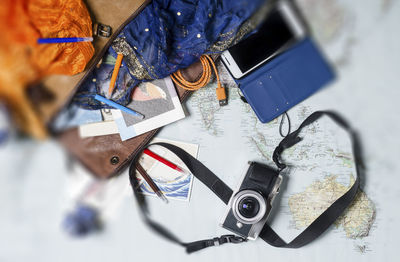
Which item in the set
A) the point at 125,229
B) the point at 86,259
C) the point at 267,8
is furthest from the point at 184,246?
the point at 267,8

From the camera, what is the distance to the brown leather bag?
29.1 inches

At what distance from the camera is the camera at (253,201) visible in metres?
0.89

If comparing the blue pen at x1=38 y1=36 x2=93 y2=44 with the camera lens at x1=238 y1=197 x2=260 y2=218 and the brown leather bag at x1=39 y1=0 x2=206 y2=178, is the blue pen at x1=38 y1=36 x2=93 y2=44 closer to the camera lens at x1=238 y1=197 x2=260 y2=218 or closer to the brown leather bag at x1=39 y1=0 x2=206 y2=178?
the brown leather bag at x1=39 y1=0 x2=206 y2=178

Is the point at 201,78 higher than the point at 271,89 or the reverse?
higher

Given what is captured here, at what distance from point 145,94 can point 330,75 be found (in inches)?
23.5

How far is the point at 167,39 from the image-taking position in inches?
33.6

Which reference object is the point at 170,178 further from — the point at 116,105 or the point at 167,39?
the point at 167,39

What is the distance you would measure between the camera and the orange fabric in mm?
551

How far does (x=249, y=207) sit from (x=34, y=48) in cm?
65

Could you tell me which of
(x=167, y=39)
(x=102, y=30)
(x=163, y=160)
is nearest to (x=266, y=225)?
(x=163, y=160)

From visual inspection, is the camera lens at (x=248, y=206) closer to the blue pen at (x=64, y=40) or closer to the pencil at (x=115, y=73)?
the pencil at (x=115, y=73)

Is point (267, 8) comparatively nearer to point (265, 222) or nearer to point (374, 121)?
point (374, 121)

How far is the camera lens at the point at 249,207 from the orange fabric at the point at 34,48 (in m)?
0.57

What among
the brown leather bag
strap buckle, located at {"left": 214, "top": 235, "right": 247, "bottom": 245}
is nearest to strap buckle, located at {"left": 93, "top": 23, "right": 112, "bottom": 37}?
the brown leather bag
